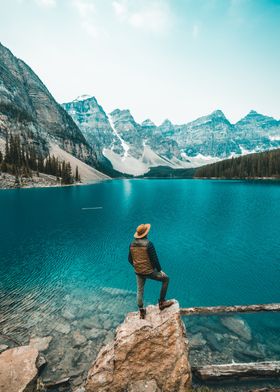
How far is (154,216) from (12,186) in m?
94.8

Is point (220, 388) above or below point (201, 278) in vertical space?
above

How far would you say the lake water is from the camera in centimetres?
1463

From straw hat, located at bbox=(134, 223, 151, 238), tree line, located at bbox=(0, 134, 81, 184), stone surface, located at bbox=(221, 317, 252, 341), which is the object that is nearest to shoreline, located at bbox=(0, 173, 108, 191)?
tree line, located at bbox=(0, 134, 81, 184)

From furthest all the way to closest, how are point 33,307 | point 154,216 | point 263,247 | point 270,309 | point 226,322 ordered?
point 154,216 < point 263,247 < point 33,307 < point 226,322 < point 270,309

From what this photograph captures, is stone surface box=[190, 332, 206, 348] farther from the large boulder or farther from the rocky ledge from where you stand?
the rocky ledge

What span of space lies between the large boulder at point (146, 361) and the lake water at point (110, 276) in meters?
3.18

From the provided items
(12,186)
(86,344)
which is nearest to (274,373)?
(86,344)

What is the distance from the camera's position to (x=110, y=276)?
2494 cm

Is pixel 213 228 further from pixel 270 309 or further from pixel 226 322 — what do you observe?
pixel 270 309

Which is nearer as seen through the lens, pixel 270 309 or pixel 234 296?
pixel 270 309

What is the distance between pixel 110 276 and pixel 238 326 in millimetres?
13194

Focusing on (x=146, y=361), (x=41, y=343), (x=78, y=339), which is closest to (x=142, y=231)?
(x=146, y=361)

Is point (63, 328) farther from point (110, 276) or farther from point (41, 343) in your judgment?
point (110, 276)

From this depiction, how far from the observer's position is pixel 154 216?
58562 mm
